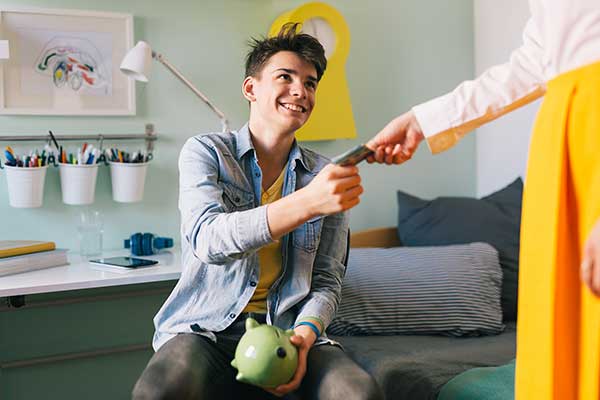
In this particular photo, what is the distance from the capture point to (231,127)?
2.49 meters

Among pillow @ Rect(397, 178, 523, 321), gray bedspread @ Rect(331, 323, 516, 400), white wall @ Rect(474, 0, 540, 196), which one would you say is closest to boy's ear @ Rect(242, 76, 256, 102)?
gray bedspread @ Rect(331, 323, 516, 400)

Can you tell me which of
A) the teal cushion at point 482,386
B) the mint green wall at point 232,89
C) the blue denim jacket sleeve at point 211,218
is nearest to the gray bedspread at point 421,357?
the teal cushion at point 482,386

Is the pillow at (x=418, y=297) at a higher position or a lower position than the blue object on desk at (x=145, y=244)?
lower

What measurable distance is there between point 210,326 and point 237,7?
1.32m

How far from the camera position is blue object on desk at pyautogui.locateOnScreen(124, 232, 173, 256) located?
2223 mm

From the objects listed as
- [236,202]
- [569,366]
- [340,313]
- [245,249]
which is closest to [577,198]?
[569,366]

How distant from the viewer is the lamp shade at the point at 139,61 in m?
2.13

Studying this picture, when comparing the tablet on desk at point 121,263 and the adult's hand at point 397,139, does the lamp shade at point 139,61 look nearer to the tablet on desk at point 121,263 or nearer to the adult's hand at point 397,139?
the tablet on desk at point 121,263

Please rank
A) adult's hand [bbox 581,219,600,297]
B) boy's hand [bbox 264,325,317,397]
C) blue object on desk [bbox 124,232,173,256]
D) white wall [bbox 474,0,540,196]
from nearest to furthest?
adult's hand [bbox 581,219,600,297] < boy's hand [bbox 264,325,317,397] < blue object on desk [bbox 124,232,173,256] < white wall [bbox 474,0,540,196]

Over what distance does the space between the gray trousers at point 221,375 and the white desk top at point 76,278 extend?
43cm

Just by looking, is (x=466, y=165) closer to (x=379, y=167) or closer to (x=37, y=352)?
(x=379, y=167)

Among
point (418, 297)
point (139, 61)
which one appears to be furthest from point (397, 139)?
point (139, 61)

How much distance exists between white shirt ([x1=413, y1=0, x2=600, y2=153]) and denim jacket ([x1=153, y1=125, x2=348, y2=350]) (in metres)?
0.51

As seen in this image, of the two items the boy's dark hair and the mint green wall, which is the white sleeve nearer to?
the boy's dark hair
